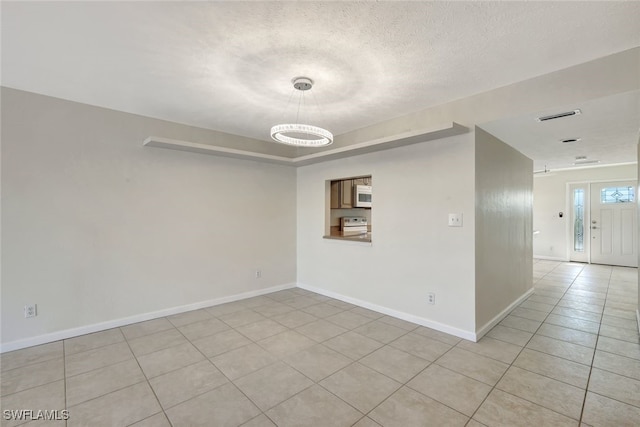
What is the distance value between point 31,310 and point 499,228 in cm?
521

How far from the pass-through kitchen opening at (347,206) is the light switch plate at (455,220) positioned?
191 centimetres

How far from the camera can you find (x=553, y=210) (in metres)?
7.36

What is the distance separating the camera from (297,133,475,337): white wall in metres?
3.00

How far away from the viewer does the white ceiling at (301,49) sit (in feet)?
5.66

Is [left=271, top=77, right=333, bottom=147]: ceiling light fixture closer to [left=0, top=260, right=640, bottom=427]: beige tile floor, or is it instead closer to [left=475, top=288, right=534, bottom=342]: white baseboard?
[left=0, top=260, right=640, bottom=427]: beige tile floor

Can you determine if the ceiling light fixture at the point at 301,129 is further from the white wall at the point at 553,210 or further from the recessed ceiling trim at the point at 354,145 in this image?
the white wall at the point at 553,210

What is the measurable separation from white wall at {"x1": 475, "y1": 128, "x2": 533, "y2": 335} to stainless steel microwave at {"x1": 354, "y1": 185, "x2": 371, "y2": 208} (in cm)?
245

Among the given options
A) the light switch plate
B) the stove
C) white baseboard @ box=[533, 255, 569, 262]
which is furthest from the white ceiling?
white baseboard @ box=[533, 255, 569, 262]

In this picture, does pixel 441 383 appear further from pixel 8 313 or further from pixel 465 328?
pixel 8 313

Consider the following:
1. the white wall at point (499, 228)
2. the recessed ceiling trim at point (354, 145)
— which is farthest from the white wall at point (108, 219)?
the white wall at point (499, 228)

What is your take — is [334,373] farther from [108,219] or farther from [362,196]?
[362,196]

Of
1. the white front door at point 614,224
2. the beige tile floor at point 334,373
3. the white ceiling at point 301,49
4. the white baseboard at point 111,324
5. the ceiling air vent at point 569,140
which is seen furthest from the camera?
the white front door at point 614,224

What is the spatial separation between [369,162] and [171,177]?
8.72 feet

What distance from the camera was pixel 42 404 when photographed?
6.42ft
